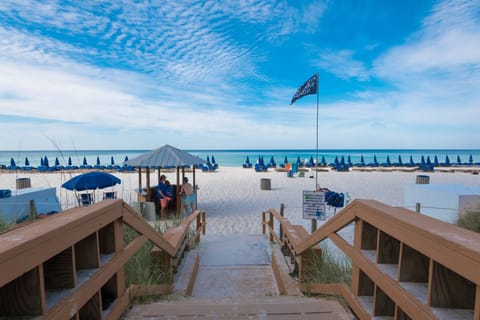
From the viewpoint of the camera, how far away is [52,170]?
26.6 metres

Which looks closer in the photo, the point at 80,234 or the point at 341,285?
the point at 80,234

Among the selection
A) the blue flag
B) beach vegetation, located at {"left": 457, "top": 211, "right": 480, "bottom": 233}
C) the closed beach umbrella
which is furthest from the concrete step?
the blue flag

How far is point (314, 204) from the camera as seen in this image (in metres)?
5.50

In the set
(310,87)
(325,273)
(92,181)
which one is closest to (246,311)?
(325,273)

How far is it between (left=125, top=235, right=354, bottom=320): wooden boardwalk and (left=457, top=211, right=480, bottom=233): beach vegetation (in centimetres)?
414

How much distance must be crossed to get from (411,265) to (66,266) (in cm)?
177

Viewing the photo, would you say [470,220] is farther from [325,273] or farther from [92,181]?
[92,181]

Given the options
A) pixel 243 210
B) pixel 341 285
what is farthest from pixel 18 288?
pixel 243 210

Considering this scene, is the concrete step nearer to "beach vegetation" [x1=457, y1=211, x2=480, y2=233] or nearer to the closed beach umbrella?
"beach vegetation" [x1=457, y1=211, x2=480, y2=233]

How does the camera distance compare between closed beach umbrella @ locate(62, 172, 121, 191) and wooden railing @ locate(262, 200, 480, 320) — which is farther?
closed beach umbrella @ locate(62, 172, 121, 191)

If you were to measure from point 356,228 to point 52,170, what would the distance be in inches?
1223

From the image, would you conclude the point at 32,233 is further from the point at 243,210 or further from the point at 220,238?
the point at 243,210

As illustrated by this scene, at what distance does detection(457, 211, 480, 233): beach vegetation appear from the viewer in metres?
5.62

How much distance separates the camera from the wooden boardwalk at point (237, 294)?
205cm
